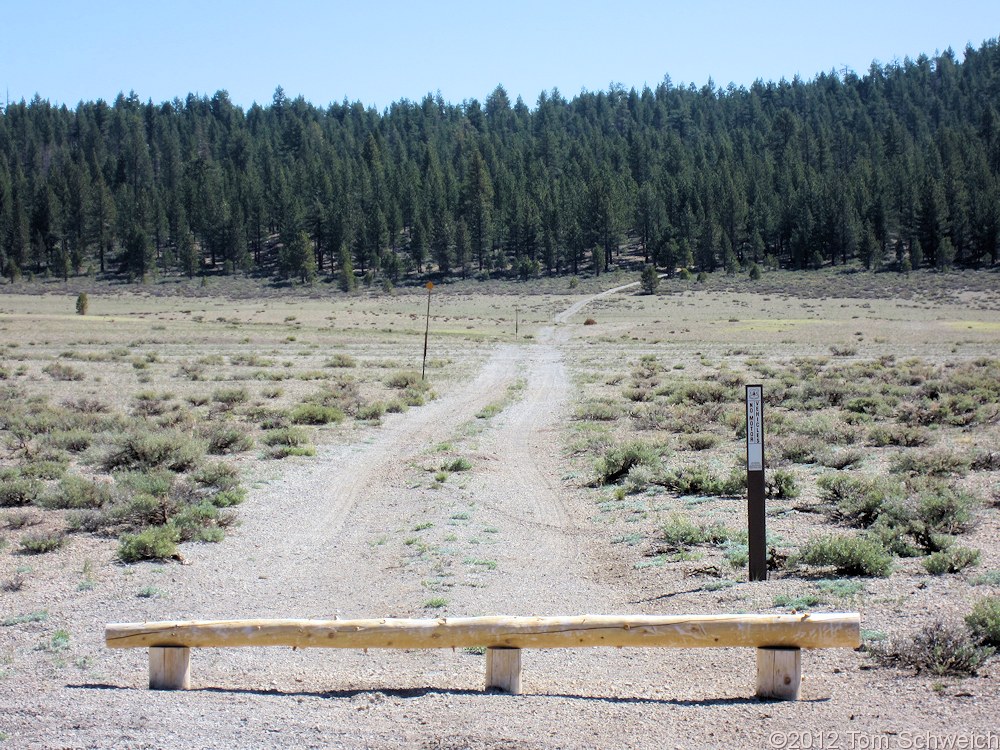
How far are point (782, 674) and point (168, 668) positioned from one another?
4205 mm

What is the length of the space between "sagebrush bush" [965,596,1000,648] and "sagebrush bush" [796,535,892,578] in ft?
6.52

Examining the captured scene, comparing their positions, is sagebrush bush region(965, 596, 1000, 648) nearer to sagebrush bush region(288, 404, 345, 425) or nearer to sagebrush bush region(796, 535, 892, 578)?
sagebrush bush region(796, 535, 892, 578)

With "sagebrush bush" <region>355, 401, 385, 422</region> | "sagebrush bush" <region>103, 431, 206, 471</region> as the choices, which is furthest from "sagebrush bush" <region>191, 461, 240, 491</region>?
"sagebrush bush" <region>355, 401, 385, 422</region>

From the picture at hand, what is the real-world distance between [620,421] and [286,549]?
498 inches

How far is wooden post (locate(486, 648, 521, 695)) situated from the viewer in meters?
6.67

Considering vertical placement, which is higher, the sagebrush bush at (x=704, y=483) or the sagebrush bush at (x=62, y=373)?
the sagebrush bush at (x=62, y=373)

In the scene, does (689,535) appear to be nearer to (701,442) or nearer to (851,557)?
(851,557)

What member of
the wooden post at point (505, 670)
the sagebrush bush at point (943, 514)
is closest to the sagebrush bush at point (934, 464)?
the sagebrush bush at point (943, 514)

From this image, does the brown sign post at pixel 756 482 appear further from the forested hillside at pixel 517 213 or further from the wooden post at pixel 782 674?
the forested hillside at pixel 517 213

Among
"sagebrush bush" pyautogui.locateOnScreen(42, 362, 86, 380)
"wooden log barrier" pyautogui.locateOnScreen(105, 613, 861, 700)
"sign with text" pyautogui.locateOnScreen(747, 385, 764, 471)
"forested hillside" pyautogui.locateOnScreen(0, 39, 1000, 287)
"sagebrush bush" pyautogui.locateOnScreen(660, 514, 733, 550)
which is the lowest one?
"sagebrush bush" pyautogui.locateOnScreen(660, 514, 733, 550)

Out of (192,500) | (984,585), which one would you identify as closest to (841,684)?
(984,585)

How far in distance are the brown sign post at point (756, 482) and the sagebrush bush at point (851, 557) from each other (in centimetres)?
60

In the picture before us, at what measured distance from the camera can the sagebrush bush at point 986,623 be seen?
7.02 m

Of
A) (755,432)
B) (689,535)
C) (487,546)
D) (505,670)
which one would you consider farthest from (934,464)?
(505,670)
